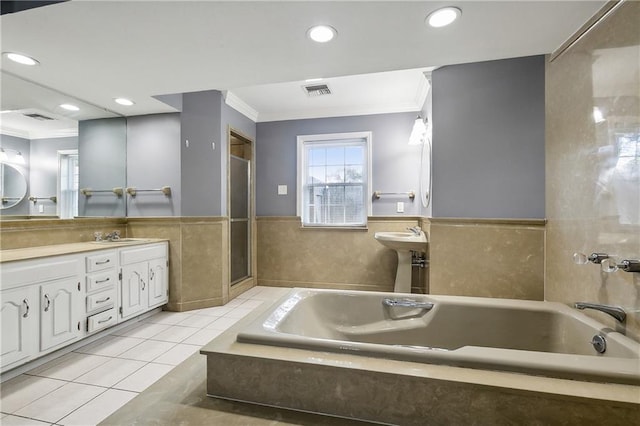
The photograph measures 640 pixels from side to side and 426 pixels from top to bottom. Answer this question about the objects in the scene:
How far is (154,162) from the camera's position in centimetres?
303

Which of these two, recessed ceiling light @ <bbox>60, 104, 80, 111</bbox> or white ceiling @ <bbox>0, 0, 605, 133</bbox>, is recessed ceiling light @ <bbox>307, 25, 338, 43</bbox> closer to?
white ceiling @ <bbox>0, 0, 605, 133</bbox>

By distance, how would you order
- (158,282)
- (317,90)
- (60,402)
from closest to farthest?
(60,402)
(158,282)
(317,90)

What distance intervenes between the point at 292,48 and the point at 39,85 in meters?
2.23

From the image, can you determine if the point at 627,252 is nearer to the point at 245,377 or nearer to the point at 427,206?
the point at 427,206

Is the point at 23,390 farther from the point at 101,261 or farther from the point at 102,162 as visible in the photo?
the point at 102,162

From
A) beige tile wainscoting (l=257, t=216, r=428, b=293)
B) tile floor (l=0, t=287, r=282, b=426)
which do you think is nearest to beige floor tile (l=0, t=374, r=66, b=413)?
tile floor (l=0, t=287, r=282, b=426)

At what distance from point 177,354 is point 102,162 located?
2.24 metres

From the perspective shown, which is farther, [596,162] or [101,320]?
[101,320]

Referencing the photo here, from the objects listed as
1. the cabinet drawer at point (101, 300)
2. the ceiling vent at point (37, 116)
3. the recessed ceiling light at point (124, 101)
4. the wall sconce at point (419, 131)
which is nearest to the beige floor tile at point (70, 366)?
the cabinet drawer at point (101, 300)

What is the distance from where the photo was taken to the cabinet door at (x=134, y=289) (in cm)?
248

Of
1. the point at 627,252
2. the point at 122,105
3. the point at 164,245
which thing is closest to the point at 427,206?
the point at 627,252

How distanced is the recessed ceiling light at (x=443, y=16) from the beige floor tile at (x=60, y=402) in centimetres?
285

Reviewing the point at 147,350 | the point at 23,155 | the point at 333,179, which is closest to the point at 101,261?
the point at 147,350

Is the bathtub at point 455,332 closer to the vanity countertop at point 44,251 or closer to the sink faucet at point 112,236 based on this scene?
the vanity countertop at point 44,251
